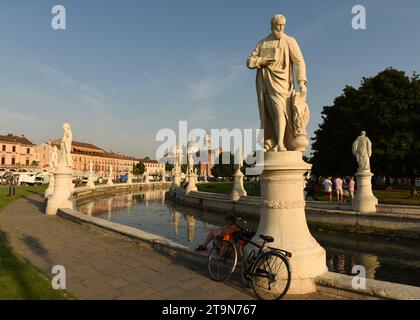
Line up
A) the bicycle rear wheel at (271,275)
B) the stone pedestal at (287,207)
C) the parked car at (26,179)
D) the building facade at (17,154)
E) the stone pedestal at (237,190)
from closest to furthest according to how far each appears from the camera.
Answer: the bicycle rear wheel at (271,275) < the stone pedestal at (287,207) < the stone pedestal at (237,190) < the parked car at (26,179) < the building facade at (17,154)

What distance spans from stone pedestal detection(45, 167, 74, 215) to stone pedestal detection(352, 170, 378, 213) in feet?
43.5

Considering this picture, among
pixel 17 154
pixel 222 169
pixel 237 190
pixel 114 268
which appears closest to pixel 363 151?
pixel 237 190

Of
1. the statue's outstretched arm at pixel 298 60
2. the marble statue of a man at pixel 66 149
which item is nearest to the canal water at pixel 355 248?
the statue's outstretched arm at pixel 298 60

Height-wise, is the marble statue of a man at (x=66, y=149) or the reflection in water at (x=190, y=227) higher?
the marble statue of a man at (x=66, y=149)

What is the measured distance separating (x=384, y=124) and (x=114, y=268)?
25353 millimetres

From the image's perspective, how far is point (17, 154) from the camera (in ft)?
314

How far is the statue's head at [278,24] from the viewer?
580cm

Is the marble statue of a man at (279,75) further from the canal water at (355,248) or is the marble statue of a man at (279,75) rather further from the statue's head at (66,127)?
the statue's head at (66,127)

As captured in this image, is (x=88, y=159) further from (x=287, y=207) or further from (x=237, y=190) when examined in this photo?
(x=287, y=207)

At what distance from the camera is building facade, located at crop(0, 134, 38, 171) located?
91812 millimetres

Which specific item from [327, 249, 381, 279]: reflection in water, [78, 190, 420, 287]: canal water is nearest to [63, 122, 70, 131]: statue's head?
[78, 190, 420, 287]: canal water

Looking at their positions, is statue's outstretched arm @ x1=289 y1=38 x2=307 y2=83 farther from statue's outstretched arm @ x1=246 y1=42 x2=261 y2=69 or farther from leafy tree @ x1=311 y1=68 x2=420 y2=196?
leafy tree @ x1=311 y1=68 x2=420 y2=196

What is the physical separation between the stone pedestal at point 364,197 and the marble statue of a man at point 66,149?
1421 centimetres

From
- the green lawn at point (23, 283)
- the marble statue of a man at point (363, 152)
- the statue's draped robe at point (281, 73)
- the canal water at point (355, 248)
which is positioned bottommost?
the canal water at point (355, 248)
